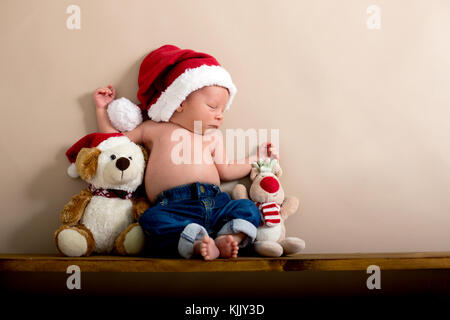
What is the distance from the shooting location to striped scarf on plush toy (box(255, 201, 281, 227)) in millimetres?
1120

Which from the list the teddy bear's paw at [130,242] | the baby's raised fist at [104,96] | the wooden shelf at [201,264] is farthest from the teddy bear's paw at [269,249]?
the baby's raised fist at [104,96]

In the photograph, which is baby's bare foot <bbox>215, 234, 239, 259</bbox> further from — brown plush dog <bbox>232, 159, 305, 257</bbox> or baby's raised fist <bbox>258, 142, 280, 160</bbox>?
baby's raised fist <bbox>258, 142, 280, 160</bbox>

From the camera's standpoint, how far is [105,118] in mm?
1234

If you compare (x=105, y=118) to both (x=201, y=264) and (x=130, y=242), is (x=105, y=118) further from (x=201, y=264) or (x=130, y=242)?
(x=201, y=264)

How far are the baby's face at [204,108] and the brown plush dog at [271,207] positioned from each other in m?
0.22

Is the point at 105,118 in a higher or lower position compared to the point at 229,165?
higher

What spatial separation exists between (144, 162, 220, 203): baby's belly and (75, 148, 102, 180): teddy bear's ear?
17cm

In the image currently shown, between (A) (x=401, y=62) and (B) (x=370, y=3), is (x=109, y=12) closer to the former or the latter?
(B) (x=370, y=3)

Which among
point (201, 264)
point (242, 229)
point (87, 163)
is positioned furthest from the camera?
point (87, 163)

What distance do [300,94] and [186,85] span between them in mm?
430

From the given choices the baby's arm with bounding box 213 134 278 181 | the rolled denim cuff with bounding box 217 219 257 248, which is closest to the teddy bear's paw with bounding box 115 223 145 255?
the rolled denim cuff with bounding box 217 219 257 248

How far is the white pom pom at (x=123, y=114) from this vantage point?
3.94 ft

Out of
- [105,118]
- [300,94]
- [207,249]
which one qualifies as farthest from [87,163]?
[300,94]
